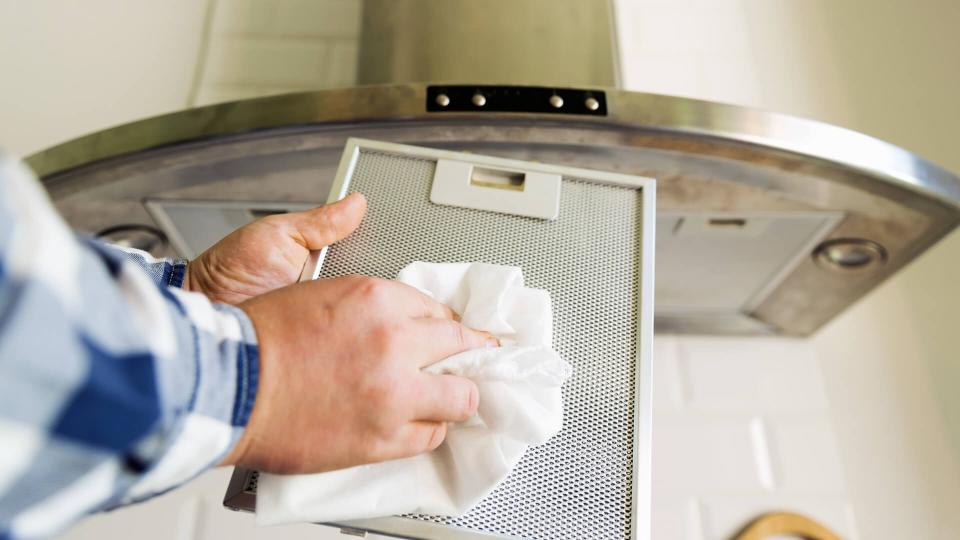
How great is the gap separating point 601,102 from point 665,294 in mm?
375

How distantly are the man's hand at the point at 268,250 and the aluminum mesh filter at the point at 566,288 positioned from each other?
17 mm

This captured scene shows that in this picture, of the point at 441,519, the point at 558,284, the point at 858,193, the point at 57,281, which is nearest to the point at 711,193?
the point at 858,193

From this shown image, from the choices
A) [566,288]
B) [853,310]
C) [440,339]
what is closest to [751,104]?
[853,310]

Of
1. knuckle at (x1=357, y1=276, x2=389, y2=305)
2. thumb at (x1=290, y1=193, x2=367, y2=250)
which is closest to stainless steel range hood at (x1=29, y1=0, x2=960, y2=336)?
thumb at (x1=290, y1=193, x2=367, y2=250)

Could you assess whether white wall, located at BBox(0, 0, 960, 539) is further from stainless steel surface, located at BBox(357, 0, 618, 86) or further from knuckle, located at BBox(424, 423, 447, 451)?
knuckle, located at BBox(424, 423, 447, 451)

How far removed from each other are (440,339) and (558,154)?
0.27m

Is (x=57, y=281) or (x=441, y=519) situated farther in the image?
(x=441, y=519)

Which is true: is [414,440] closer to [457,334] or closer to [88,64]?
[457,334]

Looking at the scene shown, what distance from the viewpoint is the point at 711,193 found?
58 cm

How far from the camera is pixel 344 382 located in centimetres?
30

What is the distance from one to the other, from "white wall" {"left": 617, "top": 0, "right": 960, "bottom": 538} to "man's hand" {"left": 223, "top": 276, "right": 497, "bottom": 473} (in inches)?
23.8

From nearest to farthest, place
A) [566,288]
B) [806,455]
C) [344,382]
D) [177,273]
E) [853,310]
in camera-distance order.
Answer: [344,382] < [566,288] < [177,273] < [806,455] < [853,310]

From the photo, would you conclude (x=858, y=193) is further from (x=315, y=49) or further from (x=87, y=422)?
(x=315, y=49)

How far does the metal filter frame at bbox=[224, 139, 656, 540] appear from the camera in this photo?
34 centimetres
